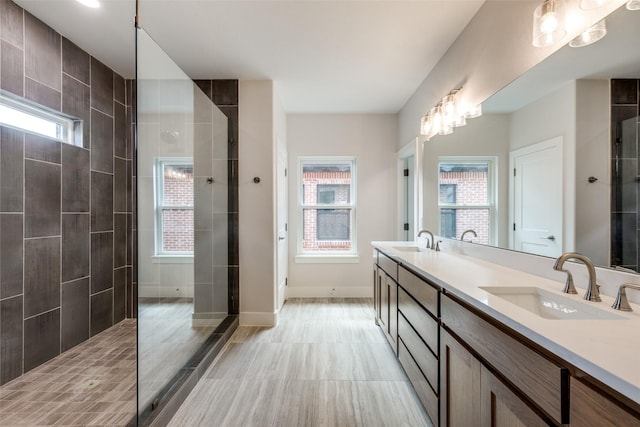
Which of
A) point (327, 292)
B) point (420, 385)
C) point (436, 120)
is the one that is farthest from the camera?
point (327, 292)

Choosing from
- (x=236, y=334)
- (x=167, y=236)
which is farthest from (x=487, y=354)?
(x=236, y=334)

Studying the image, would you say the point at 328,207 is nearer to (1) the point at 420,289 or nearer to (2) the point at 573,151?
(1) the point at 420,289

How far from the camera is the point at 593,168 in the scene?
1.13 metres

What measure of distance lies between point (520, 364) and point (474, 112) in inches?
66.4

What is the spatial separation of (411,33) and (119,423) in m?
3.18

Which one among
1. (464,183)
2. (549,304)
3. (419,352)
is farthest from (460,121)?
(419,352)

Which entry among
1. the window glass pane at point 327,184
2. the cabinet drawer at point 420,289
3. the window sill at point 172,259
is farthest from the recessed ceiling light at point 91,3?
the cabinet drawer at point 420,289

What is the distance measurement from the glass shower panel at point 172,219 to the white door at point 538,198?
217cm

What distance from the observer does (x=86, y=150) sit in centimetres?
246

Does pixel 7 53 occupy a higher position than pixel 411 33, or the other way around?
pixel 411 33

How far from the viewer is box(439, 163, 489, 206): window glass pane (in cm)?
193

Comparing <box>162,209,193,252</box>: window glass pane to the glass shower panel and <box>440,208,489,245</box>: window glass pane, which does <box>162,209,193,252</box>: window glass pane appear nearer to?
the glass shower panel

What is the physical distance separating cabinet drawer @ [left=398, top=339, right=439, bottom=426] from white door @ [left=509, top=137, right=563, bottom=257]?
0.93m

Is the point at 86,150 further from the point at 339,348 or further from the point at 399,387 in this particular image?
the point at 399,387
